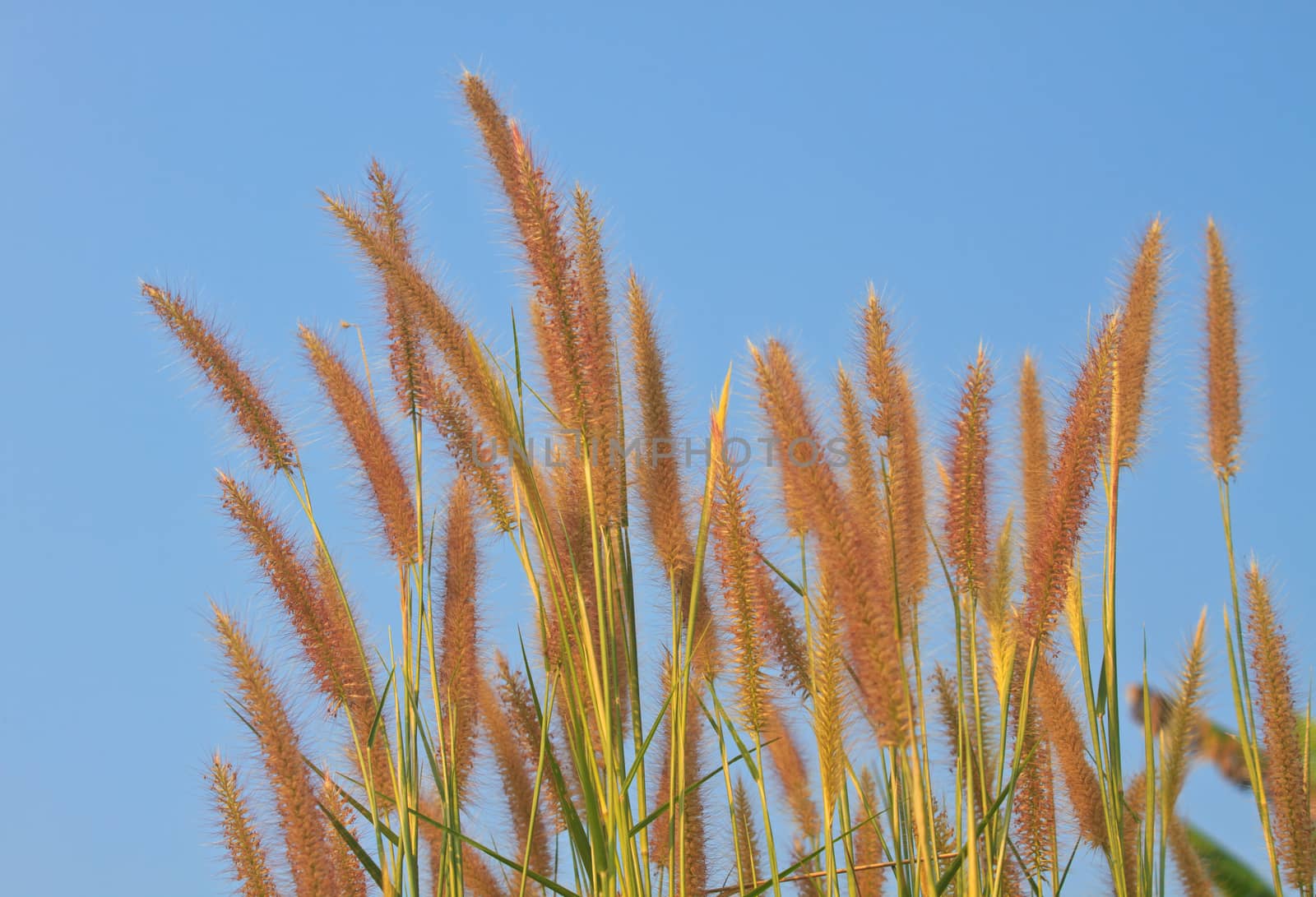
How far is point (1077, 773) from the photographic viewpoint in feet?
10.5

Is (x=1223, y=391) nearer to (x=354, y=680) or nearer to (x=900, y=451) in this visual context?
(x=900, y=451)

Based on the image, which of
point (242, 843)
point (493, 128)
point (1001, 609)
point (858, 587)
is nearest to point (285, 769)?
point (242, 843)

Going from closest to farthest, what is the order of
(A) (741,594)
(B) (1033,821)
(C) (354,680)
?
(A) (741,594) → (C) (354,680) → (B) (1033,821)

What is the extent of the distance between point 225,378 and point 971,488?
1817mm

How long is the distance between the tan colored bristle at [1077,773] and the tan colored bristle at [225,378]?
6.68 ft

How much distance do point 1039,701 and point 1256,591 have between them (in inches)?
30.7

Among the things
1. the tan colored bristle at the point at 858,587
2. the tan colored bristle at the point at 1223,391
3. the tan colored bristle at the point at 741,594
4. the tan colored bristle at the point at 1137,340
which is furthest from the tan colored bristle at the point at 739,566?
the tan colored bristle at the point at 1223,391

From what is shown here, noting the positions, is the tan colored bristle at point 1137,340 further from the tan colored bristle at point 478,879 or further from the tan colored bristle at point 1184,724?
the tan colored bristle at point 478,879

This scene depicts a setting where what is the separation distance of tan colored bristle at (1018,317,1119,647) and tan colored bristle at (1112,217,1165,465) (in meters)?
0.05

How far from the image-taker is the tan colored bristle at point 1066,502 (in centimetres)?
280

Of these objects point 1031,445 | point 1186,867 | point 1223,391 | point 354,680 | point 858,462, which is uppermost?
point 1223,391

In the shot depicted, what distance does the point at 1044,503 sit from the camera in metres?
2.94

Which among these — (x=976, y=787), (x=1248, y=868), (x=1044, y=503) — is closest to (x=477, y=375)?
(x=1044, y=503)

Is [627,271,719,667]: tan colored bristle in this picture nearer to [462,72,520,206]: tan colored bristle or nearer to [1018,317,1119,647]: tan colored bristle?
[462,72,520,206]: tan colored bristle
